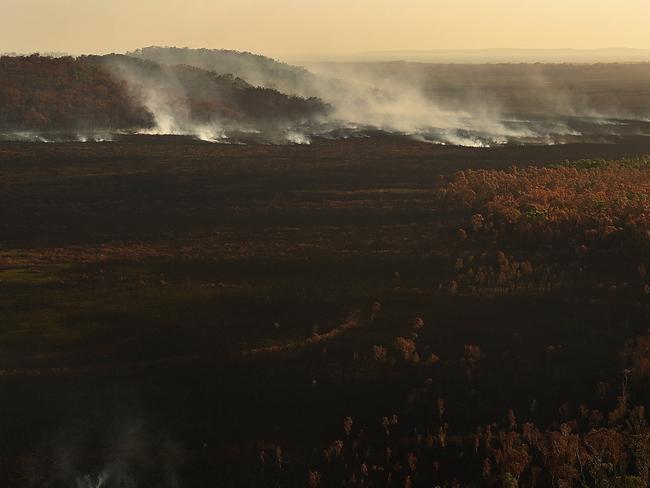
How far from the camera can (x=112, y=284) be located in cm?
6206

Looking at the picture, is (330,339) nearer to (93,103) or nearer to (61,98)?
(93,103)

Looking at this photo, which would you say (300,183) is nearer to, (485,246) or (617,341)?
(485,246)

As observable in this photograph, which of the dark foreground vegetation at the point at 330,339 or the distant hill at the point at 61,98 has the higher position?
the distant hill at the point at 61,98

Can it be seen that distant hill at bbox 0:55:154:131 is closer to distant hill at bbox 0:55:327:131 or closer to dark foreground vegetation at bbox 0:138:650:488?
distant hill at bbox 0:55:327:131

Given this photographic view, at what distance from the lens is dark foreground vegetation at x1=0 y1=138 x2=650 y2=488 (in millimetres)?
37688

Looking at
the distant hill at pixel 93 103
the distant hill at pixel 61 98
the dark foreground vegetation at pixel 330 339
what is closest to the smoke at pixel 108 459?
the dark foreground vegetation at pixel 330 339

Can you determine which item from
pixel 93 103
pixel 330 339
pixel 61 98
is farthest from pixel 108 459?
pixel 61 98

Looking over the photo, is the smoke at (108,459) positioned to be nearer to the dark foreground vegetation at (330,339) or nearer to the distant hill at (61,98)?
the dark foreground vegetation at (330,339)

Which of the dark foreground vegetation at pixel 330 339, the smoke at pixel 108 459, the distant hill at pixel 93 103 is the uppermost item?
the distant hill at pixel 93 103

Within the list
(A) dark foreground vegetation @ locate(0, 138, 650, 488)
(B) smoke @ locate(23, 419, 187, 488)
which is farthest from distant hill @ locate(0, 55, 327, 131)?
(B) smoke @ locate(23, 419, 187, 488)

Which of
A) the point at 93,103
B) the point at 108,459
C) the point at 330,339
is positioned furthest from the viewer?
the point at 93,103

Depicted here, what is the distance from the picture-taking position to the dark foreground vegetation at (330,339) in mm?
37688

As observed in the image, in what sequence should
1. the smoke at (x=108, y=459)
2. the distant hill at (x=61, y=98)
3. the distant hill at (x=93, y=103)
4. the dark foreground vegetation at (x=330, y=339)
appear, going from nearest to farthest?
1. the smoke at (x=108, y=459)
2. the dark foreground vegetation at (x=330, y=339)
3. the distant hill at (x=61, y=98)
4. the distant hill at (x=93, y=103)

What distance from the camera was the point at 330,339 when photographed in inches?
2002
